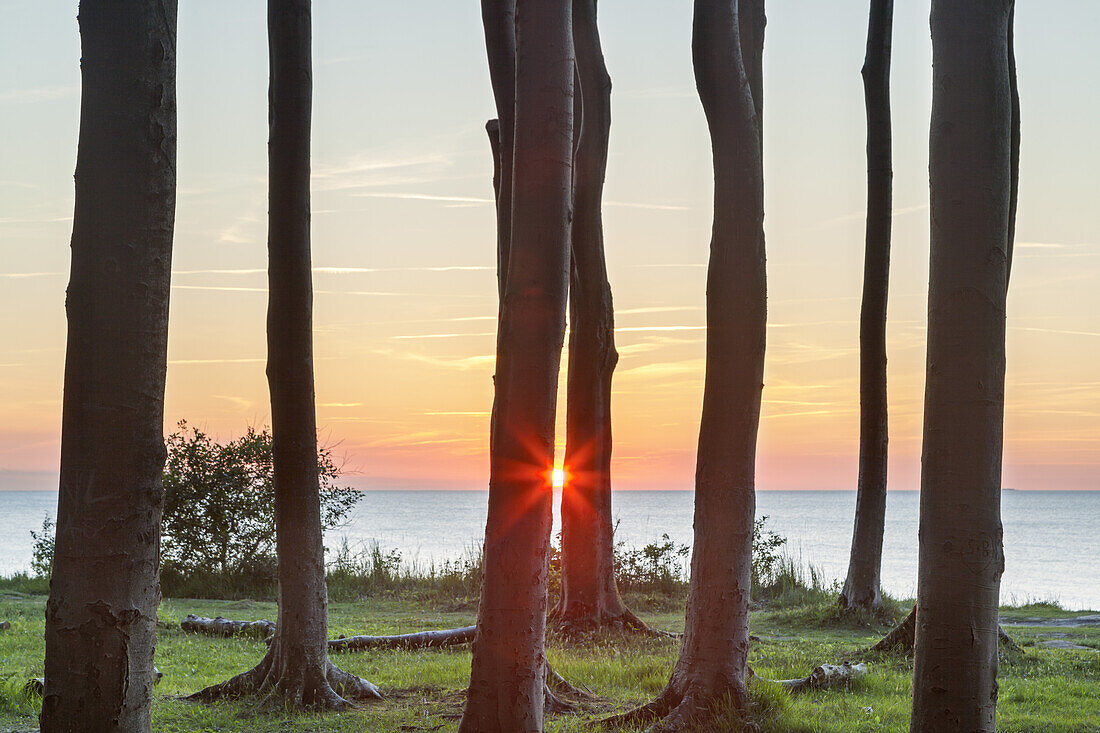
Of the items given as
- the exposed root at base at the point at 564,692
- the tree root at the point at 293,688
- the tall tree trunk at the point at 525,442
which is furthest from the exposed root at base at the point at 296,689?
the tall tree trunk at the point at 525,442

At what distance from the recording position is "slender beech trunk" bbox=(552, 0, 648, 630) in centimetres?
1159

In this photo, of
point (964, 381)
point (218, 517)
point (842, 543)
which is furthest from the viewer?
point (842, 543)

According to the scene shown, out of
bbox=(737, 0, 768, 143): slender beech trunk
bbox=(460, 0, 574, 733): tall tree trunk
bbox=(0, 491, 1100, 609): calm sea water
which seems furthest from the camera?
bbox=(0, 491, 1100, 609): calm sea water

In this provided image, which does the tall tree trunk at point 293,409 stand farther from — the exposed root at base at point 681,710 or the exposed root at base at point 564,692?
the exposed root at base at point 681,710

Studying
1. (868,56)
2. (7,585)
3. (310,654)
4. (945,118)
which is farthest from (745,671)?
(7,585)

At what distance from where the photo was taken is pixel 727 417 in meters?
6.32

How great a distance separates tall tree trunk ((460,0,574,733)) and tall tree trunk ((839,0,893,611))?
9097 millimetres

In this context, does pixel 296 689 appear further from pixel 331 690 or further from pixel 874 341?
pixel 874 341

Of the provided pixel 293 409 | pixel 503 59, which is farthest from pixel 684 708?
pixel 503 59

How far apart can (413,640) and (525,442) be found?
6013 mm

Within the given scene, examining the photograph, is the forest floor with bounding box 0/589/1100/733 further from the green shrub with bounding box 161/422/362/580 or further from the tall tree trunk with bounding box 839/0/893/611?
the green shrub with bounding box 161/422/362/580

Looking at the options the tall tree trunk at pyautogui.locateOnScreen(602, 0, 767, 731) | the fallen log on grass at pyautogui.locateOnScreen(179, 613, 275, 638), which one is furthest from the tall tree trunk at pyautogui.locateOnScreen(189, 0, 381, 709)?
the fallen log on grass at pyautogui.locateOnScreen(179, 613, 275, 638)

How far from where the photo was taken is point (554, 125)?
5.23 metres

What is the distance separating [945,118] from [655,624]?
1014cm
